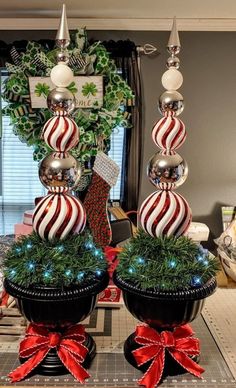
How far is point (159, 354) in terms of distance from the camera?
88 centimetres

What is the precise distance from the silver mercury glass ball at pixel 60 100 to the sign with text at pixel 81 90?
104 centimetres

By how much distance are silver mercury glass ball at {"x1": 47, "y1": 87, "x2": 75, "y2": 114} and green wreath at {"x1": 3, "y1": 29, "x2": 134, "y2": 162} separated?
0.98 metres

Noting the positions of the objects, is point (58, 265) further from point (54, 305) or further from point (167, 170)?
point (167, 170)

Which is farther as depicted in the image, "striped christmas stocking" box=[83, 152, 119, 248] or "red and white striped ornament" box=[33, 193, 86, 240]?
"striped christmas stocking" box=[83, 152, 119, 248]

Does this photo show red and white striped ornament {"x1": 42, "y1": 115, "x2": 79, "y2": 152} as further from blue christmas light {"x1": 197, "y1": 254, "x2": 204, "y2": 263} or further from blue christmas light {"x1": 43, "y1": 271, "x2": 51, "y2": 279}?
blue christmas light {"x1": 197, "y1": 254, "x2": 204, "y2": 263}

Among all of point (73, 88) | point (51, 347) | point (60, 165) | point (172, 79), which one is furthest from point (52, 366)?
point (73, 88)

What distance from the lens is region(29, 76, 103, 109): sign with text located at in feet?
6.13

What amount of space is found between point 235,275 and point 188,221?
0.60 m

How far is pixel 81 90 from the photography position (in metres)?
1.89

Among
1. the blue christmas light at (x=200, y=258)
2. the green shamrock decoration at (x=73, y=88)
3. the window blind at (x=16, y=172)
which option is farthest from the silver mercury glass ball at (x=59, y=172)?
the window blind at (x=16, y=172)

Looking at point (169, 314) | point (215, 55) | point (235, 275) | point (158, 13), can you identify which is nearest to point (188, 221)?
point (169, 314)

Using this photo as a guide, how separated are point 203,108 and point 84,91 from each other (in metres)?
0.77

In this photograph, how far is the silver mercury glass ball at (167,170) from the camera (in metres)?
0.86

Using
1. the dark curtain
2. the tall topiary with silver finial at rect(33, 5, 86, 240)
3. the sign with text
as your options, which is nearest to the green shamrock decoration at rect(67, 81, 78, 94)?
the sign with text
